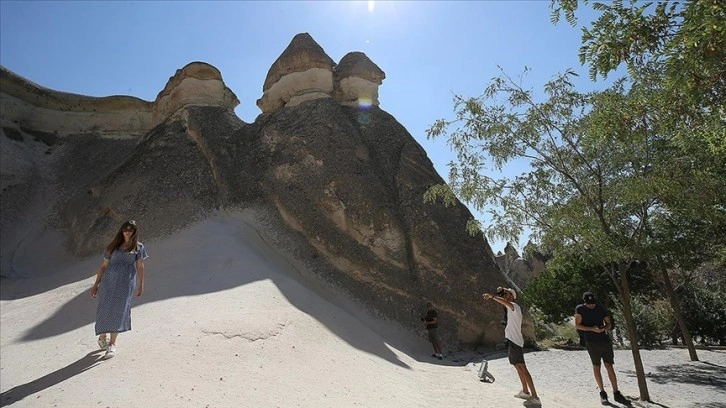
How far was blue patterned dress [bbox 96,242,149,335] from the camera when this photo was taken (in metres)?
5.64

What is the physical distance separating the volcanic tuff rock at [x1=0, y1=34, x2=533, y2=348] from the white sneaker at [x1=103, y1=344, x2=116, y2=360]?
6.58 metres

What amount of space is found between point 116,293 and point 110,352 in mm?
740

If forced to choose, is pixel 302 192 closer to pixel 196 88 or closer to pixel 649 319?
pixel 196 88

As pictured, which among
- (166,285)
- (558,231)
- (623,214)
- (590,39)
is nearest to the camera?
(590,39)

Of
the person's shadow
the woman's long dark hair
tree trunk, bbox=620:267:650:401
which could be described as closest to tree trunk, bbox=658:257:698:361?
tree trunk, bbox=620:267:650:401

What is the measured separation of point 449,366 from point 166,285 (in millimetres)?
6117

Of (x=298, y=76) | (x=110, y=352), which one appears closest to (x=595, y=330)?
(x=110, y=352)

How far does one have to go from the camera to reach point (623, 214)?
769 centimetres

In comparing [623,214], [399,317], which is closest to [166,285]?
[399,317]

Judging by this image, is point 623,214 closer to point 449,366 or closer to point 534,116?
point 534,116

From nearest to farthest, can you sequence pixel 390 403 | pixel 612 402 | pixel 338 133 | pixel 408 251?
pixel 390 403 → pixel 612 402 → pixel 408 251 → pixel 338 133

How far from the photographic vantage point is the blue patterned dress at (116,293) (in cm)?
564

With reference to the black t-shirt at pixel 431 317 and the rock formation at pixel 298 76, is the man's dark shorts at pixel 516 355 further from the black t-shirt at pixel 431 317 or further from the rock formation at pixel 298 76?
the rock formation at pixel 298 76

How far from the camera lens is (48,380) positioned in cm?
486
